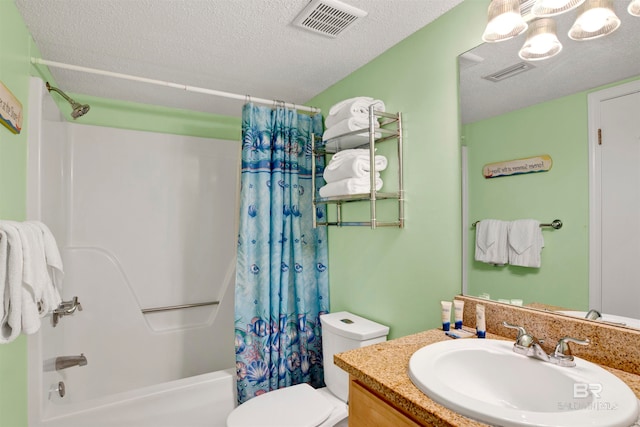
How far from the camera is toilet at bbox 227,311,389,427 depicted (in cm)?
150

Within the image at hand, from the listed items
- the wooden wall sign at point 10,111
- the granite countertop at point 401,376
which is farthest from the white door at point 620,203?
the wooden wall sign at point 10,111

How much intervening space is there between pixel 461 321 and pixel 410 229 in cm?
47

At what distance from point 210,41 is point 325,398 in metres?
1.83

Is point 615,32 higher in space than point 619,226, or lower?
higher

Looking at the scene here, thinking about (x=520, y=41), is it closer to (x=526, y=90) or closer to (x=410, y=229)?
(x=526, y=90)

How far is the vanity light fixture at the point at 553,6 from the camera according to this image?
104cm

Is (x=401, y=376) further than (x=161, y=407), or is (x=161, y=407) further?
(x=161, y=407)

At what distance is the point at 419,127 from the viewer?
158 cm

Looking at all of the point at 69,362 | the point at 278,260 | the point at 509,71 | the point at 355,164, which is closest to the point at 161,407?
the point at 69,362

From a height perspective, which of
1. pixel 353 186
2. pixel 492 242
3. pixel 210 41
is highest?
pixel 210 41

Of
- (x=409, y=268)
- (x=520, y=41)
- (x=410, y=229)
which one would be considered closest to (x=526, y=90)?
(x=520, y=41)

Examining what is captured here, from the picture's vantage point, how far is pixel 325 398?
1691 mm

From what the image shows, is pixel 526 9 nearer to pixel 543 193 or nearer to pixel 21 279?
pixel 543 193

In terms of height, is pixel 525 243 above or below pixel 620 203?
below
